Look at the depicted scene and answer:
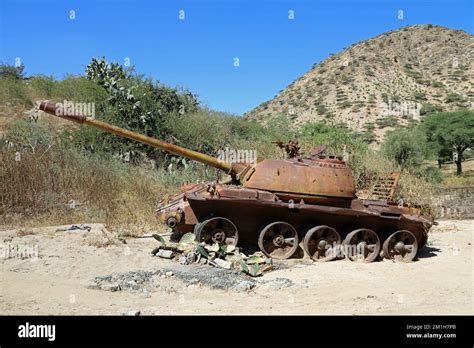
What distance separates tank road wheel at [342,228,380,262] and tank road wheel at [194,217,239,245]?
7.09 feet

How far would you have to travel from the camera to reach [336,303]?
7.23 metres

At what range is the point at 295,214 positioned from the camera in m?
9.90

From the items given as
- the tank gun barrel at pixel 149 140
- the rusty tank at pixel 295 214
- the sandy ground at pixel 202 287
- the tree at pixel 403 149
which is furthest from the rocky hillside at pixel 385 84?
the sandy ground at pixel 202 287

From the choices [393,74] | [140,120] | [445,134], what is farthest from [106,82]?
[393,74]

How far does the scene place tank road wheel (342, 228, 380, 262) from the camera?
999 cm

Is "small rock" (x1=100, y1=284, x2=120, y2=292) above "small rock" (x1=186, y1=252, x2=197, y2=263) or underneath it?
underneath

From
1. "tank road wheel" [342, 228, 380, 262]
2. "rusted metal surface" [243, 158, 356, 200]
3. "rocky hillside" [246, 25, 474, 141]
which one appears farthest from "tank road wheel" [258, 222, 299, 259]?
"rocky hillside" [246, 25, 474, 141]

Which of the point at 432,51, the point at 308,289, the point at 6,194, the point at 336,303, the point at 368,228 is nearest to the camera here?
the point at 336,303

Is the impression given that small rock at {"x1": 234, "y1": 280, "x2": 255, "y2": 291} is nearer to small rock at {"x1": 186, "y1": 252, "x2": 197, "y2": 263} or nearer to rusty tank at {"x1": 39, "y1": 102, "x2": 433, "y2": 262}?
small rock at {"x1": 186, "y1": 252, "x2": 197, "y2": 263}

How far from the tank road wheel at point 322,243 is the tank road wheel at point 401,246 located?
1049 millimetres

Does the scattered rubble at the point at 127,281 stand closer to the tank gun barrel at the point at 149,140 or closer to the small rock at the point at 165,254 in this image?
the small rock at the point at 165,254
